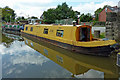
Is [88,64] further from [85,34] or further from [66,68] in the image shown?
[85,34]

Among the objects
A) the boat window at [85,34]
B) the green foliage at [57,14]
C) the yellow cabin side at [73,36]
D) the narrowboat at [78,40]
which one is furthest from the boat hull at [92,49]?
the green foliage at [57,14]

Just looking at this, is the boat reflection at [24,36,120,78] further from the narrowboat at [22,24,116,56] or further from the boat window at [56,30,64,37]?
the boat window at [56,30,64,37]

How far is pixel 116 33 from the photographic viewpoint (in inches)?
377

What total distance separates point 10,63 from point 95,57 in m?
6.69

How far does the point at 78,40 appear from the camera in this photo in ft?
33.4

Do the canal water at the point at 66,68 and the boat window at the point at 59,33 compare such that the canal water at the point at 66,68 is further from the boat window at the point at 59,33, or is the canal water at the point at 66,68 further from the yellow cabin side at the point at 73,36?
the boat window at the point at 59,33

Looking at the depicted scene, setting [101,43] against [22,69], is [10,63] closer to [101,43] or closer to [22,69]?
[22,69]

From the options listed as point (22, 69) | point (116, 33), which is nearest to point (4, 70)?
point (22, 69)

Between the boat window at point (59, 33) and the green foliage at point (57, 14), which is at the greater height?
the green foliage at point (57, 14)

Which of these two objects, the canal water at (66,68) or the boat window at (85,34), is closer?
the canal water at (66,68)

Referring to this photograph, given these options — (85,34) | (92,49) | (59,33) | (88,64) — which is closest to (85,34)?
(85,34)

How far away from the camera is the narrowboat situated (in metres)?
8.21

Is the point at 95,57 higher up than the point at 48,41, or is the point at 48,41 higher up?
the point at 48,41

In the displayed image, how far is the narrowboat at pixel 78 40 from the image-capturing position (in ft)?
26.9
